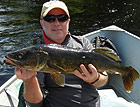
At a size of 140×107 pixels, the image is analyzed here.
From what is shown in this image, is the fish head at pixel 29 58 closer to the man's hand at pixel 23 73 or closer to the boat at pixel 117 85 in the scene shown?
the man's hand at pixel 23 73

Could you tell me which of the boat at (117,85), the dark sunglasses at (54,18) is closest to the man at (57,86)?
the dark sunglasses at (54,18)

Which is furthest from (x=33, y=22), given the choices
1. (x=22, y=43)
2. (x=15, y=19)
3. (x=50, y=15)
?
(x=50, y=15)

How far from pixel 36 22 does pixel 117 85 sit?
11.9 meters

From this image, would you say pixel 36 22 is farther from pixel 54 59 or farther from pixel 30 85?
pixel 54 59

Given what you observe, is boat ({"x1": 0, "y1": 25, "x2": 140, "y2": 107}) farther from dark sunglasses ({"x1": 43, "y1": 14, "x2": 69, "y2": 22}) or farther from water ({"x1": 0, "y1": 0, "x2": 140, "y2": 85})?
water ({"x1": 0, "y1": 0, "x2": 140, "y2": 85})

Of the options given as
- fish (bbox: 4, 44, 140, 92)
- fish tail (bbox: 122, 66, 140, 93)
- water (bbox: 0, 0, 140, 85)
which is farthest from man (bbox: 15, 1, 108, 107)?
water (bbox: 0, 0, 140, 85)

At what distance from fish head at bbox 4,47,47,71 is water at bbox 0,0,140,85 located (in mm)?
5653

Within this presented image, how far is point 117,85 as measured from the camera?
5895 millimetres

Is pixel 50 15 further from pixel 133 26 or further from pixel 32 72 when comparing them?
pixel 133 26

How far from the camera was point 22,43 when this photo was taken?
11.7 m

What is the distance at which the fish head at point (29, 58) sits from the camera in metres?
2.61

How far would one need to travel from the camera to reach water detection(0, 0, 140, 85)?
1171cm

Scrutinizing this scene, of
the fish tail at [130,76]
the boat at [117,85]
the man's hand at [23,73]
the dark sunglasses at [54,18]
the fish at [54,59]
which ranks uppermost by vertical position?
the dark sunglasses at [54,18]

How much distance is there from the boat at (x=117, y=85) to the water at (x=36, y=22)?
3850mm
